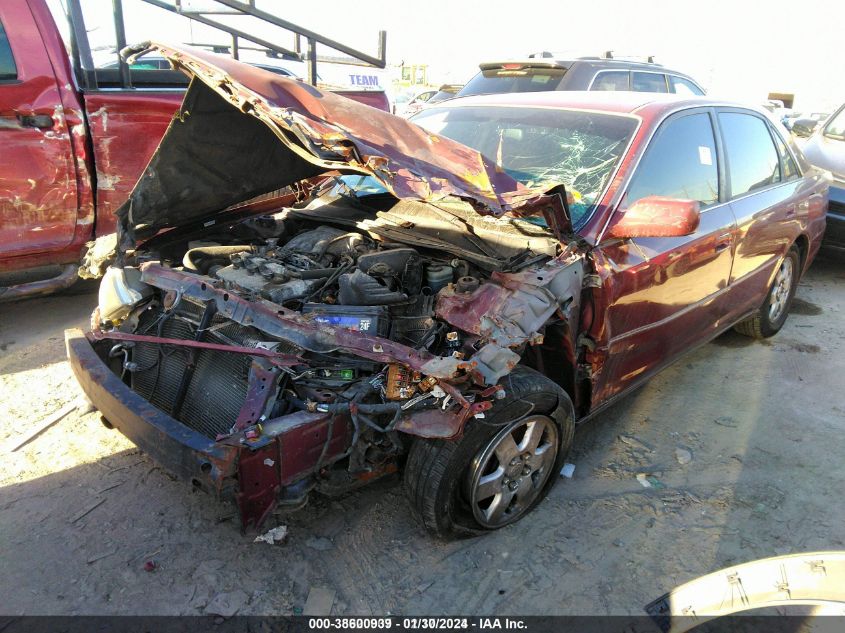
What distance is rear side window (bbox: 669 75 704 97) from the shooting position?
25.4ft

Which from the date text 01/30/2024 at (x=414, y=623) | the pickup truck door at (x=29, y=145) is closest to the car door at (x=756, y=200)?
the date text 01/30/2024 at (x=414, y=623)

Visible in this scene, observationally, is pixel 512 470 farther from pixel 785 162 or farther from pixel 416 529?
pixel 785 162

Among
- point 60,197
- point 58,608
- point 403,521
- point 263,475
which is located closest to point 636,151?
point 403,521

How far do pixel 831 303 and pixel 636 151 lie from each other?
3993 millimetres

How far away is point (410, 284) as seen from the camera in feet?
9.15

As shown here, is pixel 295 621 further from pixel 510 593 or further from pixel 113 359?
pixel 113 359

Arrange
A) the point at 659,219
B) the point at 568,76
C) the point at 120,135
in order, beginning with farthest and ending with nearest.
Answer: the point at 568,76
the point at 120,135
the point at 659,219

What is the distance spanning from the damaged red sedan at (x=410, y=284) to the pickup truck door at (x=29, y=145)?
1200mm

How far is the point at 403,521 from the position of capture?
2666 millimetres

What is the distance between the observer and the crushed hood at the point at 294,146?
7.29 ft

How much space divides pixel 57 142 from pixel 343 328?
119 inches

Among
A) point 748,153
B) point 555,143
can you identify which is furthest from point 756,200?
point 555,143

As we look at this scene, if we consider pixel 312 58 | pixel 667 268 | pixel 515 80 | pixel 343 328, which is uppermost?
pixel 312 58

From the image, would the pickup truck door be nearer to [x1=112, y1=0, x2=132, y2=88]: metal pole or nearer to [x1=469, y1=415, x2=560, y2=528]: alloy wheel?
[x1=112, y1=0, x2=132, y2=88]: metal pole
